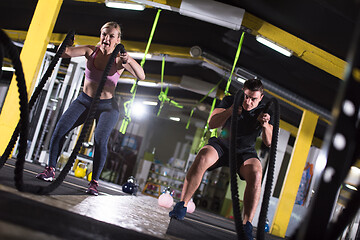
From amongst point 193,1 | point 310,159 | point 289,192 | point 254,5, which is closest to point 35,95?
point 193,1

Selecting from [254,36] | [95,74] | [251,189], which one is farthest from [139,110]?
[251,189]

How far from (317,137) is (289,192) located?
396 cm

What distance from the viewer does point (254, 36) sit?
7.18 m

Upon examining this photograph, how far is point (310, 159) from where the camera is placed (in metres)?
11.8

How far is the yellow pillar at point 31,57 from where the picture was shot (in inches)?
204

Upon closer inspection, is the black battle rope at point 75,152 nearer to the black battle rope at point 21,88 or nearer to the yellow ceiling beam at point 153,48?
the black battle rope at point 21,88

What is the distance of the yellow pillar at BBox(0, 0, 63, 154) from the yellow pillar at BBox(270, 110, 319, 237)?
240 inches

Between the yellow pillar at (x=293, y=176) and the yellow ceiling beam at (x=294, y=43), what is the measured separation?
2850 millimetres

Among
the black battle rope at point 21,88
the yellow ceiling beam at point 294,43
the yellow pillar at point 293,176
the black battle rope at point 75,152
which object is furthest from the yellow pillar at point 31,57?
the yellow pillar at point 293,176

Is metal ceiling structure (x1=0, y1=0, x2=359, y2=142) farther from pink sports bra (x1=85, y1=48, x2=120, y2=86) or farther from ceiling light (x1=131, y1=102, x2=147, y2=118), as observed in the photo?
ceiling light (x1=131, y1=102, x2=147, y2=118)

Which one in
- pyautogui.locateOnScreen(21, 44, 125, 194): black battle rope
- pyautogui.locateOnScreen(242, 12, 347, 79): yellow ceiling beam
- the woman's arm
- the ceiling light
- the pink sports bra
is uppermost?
pyautogui.locateOnScreen(242, 12, 347, 79): yellow ceiling beam

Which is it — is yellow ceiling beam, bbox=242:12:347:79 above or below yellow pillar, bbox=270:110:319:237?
above

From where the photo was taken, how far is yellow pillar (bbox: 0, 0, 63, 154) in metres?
5.19

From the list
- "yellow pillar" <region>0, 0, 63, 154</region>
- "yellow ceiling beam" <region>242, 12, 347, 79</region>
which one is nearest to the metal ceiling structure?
"yellow ceiling beam" <region>242, 12, 347, 79</region>
